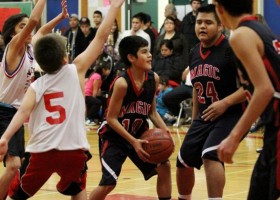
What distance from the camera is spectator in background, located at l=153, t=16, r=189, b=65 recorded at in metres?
15.2

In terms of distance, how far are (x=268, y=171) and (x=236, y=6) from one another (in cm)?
100

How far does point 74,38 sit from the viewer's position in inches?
685

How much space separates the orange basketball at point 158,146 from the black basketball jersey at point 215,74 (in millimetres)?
394

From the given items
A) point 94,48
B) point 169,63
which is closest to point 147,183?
point 94,48

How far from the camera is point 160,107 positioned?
15.2 meters

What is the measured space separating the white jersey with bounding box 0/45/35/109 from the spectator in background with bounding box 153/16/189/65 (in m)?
8.48

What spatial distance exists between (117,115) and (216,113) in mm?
919

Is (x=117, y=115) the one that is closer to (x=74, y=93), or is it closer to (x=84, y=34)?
(x=74, y=93)

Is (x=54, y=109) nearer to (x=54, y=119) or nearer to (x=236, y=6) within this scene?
(x=54, y=119)

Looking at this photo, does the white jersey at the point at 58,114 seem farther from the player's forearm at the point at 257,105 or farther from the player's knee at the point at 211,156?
the player's forearm at the point at 257,105

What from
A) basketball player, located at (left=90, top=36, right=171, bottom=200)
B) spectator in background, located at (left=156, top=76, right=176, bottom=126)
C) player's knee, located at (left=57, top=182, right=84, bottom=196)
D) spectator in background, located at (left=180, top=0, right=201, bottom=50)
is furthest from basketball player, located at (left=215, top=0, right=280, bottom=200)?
spectator in background, located at (left=180, top=0, right=201, bottom=50)

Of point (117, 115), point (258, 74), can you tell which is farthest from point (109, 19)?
point (258, 74)

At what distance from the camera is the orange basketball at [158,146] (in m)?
6.57

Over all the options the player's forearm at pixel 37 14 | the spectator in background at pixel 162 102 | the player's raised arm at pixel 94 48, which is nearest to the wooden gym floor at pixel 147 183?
the player's forearm at pixel 37 14
